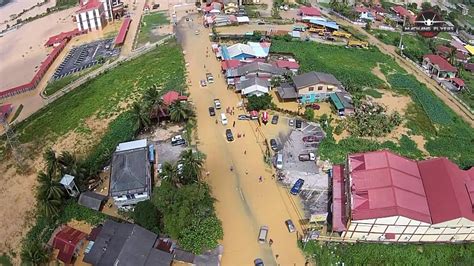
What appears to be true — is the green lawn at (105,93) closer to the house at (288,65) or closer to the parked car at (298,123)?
the house at (288,65)

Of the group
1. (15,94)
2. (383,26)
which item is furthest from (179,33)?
(383,26)

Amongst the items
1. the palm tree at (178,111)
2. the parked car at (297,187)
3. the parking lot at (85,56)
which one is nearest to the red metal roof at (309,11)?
the parking lot at (85,56)

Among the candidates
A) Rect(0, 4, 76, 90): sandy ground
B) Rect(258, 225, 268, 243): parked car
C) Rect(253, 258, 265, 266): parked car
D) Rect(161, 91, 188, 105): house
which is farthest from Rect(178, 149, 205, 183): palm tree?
Rect(0, 4, 76, 90): sandy ground

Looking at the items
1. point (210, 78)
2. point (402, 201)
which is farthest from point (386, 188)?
point (210, 78)

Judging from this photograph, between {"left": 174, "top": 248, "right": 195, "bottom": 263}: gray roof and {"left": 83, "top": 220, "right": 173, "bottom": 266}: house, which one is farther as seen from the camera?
{"left": 174, "top": 248, "right": 195, "bottom": 263}: gray roof

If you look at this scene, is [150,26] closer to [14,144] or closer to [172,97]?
[172,97]

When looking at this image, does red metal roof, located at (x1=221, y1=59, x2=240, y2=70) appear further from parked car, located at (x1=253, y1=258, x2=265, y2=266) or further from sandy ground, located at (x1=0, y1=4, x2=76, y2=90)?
sandy ground, located at (x1=0, y1=4, x2=76, y2=90)

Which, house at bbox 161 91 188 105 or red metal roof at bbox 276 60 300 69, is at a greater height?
red metal roof at bbox 276 60 300 69

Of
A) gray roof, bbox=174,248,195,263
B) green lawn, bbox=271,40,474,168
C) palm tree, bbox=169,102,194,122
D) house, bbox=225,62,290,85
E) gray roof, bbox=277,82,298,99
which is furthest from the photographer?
house, bbox=225,62,290,85

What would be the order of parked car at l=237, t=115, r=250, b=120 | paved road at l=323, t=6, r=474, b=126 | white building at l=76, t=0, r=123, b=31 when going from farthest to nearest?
white building at l=76, t=0, r=123, b=31 < paved road at l=323, t=6, r=474, b=126 < parked car at l=237, t=115, r=250, b=120
